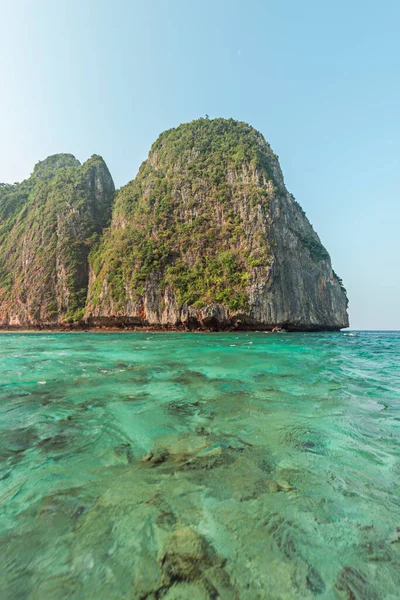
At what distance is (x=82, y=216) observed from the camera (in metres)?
64.4

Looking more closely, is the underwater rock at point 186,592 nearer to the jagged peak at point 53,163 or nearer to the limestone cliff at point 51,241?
the limestone cliff at point 51,241

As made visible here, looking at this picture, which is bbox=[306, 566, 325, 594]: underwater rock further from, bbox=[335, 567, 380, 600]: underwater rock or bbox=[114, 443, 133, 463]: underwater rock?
bbox=[114, 443, 133, 463]: underwater rock

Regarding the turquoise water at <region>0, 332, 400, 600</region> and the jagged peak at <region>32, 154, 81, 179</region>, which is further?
Answer: the jagged peak at <region>32, 154, 81, 179</region>

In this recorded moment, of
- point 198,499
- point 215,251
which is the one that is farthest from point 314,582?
point 215,251

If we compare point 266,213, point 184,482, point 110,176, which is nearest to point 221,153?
point 266,213

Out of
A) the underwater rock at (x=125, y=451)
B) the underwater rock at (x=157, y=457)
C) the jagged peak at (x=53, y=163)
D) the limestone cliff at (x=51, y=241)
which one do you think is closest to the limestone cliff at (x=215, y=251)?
the limestone cliff at (x=51, y=241)

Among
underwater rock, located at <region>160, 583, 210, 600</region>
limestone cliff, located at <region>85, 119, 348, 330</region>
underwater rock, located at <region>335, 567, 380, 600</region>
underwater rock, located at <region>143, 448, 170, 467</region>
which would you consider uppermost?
limestone cliff, located at <region>85, 119, 348, 330</region>

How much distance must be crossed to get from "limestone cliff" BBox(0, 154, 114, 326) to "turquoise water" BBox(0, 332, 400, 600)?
2068 inches

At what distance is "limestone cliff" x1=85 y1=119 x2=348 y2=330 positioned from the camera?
43.4 m

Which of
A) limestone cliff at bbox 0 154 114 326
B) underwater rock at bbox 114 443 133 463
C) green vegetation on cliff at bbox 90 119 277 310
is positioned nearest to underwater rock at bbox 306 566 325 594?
underwater rock at bbox 114 443 133 463

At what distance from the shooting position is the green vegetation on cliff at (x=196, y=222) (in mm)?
45531

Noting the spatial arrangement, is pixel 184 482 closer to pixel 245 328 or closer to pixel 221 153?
pixel 245 328

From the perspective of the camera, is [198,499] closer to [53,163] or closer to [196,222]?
[196,222]

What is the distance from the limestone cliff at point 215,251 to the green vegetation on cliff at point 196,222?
0.21 meters
